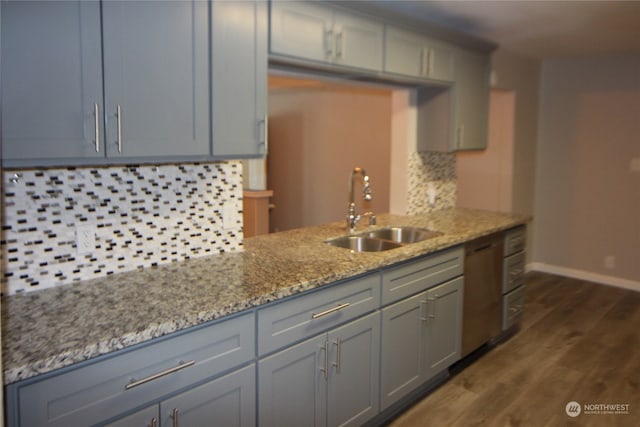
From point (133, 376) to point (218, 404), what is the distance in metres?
0.37

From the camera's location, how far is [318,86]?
622cm

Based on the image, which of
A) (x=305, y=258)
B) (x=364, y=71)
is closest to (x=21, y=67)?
(x=305, y=258)

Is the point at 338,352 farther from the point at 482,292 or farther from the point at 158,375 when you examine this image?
the point at 482,292

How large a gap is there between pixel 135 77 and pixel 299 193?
4.88 metres

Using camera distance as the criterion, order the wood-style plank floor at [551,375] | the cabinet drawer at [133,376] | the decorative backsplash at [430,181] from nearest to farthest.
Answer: the cabinet drawer at [133,376] < the wood-style plank floor at [551,375] < the decorative backsplash at [430,181]

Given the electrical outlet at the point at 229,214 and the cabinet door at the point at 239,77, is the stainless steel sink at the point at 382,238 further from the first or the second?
the cabinet door at the point at 239,77

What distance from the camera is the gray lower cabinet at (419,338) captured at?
2672 millimetres

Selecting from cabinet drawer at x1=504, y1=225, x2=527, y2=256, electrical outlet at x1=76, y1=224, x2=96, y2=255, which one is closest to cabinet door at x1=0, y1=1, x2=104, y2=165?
electrical outlet at x1=76, y1=224, x2=96, y2=255

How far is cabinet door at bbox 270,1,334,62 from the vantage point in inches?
92.7

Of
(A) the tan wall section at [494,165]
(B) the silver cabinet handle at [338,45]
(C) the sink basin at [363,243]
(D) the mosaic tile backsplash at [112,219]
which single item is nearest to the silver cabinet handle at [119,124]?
(D) the mosaic tile backsplash at [112,219]

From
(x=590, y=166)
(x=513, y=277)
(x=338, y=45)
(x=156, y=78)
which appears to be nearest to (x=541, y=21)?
(x=338, y=45)

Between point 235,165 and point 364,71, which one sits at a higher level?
point 364,71

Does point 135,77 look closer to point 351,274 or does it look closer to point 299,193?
point 351,274

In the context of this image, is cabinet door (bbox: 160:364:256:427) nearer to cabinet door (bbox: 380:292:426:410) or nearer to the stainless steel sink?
cabinet door (bbox: 380:292:426:410)
